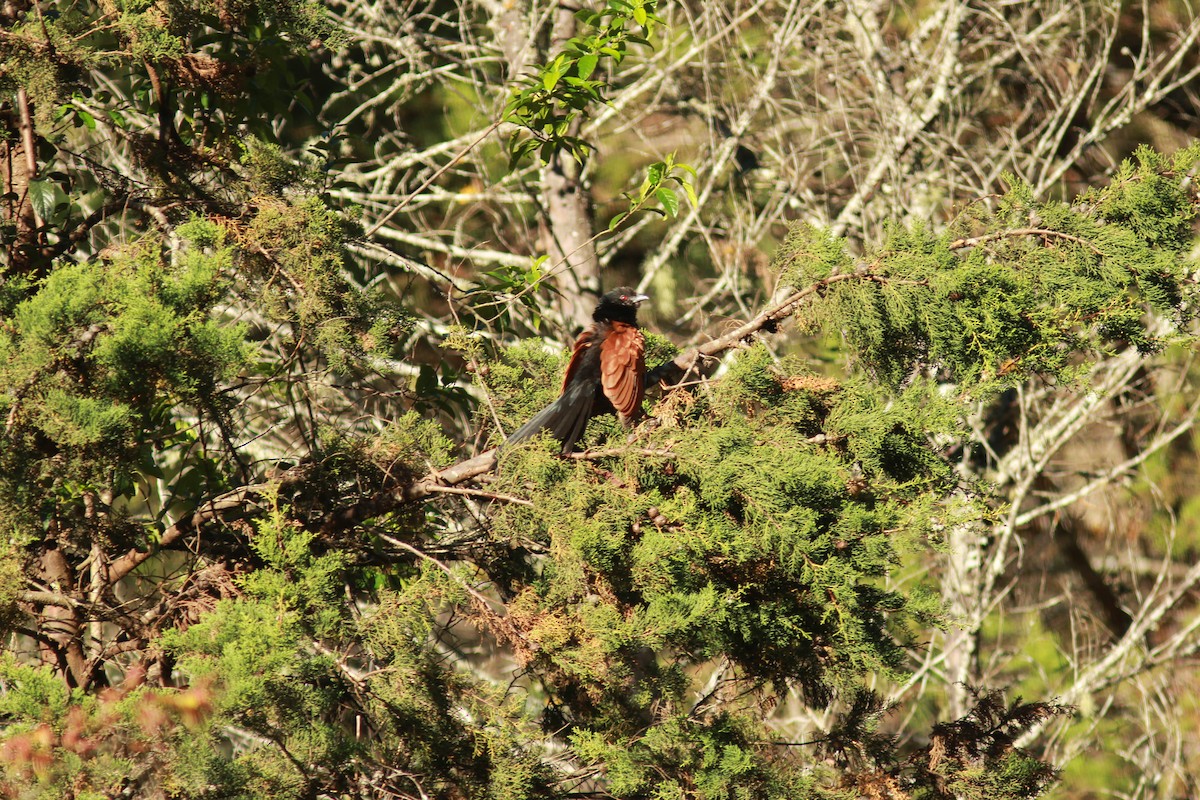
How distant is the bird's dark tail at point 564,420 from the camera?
12.9ft

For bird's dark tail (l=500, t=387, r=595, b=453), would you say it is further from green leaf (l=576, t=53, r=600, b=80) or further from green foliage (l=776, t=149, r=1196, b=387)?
green leaf (l=576, t=53, r=600, b=80)

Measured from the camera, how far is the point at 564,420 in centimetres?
404

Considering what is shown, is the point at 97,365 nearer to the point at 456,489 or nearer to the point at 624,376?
the point at 456,489

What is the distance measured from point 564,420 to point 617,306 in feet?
5.11

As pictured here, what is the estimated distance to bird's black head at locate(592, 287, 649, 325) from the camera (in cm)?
545

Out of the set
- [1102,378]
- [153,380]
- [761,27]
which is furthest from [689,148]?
[153,380]

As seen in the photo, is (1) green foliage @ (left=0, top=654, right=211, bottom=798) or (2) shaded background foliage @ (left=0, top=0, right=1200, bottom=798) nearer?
(1) green foliage @ (left=0, top=654, right=211, bottom=798)

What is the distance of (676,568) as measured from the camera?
129 inches

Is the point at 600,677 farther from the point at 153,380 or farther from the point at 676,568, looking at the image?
the point at 153,380

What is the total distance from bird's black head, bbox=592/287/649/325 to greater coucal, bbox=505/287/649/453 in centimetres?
54

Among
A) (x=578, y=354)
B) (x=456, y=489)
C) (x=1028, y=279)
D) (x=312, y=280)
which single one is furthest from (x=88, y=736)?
(x=1028, y=279)

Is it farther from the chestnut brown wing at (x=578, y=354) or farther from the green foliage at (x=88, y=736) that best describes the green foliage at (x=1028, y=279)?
the green foliage at (x=88, y=736)

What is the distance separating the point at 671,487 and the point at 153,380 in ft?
5.21

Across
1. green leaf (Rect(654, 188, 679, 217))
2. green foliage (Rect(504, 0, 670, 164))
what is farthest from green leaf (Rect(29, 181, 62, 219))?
green leaf (Rect(654, 188, 679, 217))
